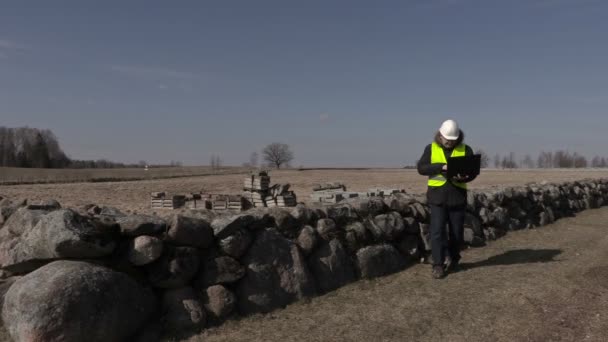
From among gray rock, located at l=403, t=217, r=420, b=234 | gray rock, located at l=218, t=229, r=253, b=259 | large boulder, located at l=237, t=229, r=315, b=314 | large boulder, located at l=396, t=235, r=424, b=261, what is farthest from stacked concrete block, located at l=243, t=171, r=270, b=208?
gray rock, located at l=218, t=229, r=253, b=259

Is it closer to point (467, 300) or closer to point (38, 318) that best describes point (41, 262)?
point (38, 318)

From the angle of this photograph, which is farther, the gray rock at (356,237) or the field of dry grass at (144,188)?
the field of dry grass at (144,188)

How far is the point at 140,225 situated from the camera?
16.5ft

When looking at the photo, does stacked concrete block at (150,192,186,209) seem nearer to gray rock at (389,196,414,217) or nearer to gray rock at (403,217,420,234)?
gray rock at (389,196,414,217)

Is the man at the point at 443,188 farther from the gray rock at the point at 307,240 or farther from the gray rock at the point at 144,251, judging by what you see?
the gray rock at the point at 144,251

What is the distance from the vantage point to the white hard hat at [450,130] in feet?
21.9

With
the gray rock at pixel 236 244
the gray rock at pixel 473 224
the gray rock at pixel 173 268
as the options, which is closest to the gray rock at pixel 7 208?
the gray rock at pixel 173 268

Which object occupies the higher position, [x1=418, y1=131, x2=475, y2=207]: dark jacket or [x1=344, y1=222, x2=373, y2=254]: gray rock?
[x1=418, y1=131, x2=475, y2=207]: dark jacket

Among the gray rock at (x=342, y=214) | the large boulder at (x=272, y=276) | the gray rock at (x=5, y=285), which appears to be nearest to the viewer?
the gray rock at (x=5, y=285)

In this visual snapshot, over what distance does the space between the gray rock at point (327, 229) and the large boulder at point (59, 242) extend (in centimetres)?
276

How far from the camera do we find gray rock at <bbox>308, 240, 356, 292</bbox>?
20.4ft

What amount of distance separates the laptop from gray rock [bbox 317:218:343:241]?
183 cm

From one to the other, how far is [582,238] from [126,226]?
9536mm

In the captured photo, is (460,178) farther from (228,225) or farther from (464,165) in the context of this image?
(228,225)
